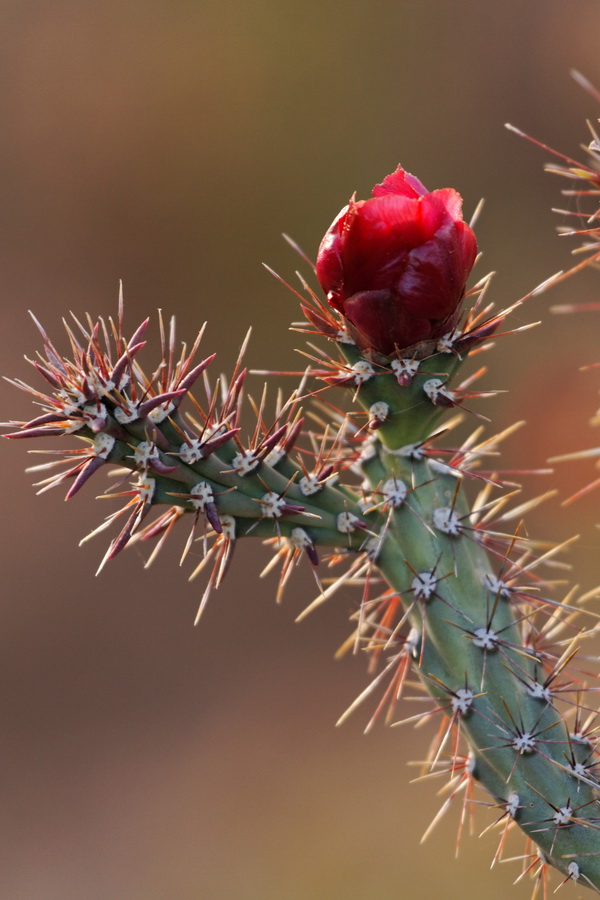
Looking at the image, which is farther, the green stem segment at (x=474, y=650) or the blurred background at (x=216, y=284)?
the blurred background at (x=216, y=284)

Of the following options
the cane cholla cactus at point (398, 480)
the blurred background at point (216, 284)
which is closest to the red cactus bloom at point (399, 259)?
the cane cholla cactus at point (398, 480)

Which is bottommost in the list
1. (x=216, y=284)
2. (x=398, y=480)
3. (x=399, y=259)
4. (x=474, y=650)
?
(x=216, y=284)

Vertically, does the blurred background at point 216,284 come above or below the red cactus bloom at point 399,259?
below

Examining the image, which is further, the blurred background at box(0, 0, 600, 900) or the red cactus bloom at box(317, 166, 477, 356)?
the blurred background at box(0, 0, 600, 900)

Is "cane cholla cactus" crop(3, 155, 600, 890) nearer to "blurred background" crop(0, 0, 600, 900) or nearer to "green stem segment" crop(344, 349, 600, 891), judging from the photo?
"green stem segment" crop(344, 349, 600, 891)

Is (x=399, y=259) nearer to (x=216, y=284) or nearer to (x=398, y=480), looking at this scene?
(x=398, y=480)

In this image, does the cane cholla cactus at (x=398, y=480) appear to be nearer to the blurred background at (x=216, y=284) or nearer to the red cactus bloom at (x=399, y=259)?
the red cactus bloom at (x=399, y=259)

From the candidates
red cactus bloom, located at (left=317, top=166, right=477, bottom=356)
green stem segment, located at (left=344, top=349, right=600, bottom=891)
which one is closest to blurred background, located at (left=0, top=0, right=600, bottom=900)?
green stem segment, located at (left=344, top=349, right=600, bottom=891)

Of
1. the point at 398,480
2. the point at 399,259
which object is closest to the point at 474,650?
the point at 398,480
